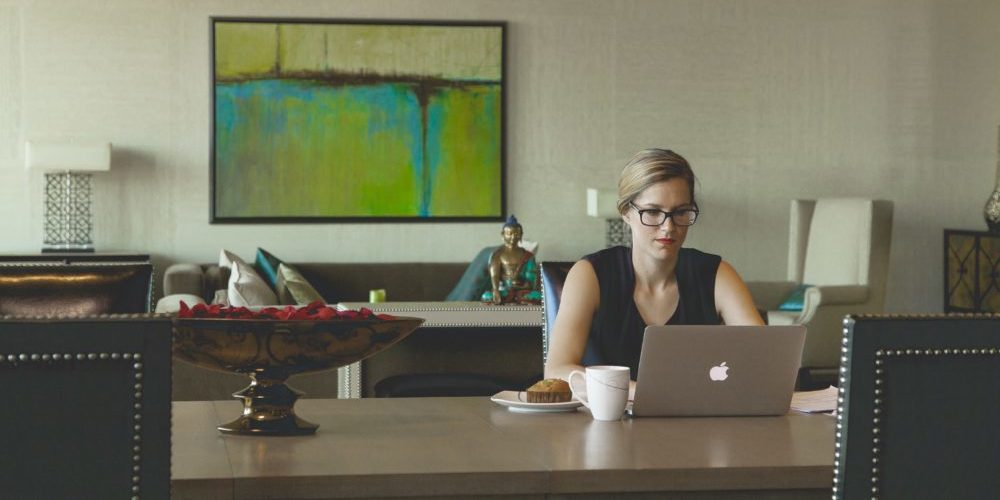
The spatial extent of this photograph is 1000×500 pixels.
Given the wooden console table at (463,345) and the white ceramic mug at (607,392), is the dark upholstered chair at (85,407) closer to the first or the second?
the white ceramic mug at (607,392)

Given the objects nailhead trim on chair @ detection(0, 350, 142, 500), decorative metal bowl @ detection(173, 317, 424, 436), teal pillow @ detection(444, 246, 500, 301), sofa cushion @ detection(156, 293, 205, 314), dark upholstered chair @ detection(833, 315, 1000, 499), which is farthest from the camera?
teal pillow @ detection(444, 246, 500, 301)

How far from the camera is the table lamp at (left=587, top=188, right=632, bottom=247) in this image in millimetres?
6941

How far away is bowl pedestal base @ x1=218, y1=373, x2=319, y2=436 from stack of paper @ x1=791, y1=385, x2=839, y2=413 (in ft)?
2.97

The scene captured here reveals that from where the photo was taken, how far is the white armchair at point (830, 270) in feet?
21.6

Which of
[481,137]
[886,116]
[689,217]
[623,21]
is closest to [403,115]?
[481,137]

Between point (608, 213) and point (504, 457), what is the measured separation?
5.19m

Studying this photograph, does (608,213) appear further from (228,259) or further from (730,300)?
(730,300)

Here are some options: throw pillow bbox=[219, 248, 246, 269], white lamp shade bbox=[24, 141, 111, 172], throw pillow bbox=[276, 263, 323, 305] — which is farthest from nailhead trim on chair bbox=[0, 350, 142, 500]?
white lamp shade bbox=[24, 141, 111, 172]

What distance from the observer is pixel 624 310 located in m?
2.88

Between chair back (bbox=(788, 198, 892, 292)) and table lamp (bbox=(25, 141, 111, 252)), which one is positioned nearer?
table lamp (bbox=(25, 141, 111, 252))

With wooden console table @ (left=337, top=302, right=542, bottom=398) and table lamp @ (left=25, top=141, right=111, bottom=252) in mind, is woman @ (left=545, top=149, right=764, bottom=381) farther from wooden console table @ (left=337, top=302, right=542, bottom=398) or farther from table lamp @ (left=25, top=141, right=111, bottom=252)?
table lamp @ (left=25, top=141, right=111, bottom=252)

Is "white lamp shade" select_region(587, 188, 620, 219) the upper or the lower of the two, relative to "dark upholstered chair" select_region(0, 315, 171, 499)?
upper

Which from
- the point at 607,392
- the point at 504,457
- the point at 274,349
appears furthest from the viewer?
the point at 607,392

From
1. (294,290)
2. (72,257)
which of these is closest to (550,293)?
(294,290)
